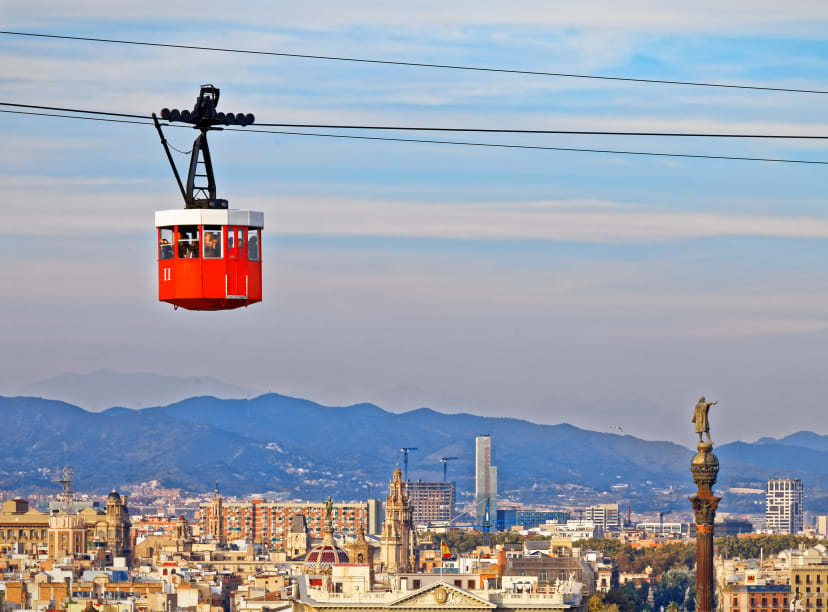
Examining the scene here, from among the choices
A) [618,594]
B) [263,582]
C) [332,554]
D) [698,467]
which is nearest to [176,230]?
[698,467]

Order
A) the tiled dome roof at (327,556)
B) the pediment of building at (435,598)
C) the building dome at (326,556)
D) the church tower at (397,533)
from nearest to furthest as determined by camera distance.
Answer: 1. the pediment of building at (435,598)
2. the building dome at (326,556)
3. the tiled dome roof at (327,556)
4. the church tower at (397,533)

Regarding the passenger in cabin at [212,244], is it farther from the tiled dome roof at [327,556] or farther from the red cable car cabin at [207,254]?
the tiled dome roof at [327,556]

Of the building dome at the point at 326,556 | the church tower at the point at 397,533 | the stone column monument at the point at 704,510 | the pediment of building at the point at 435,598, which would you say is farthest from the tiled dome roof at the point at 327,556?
the stone column monument at the point at 704,510

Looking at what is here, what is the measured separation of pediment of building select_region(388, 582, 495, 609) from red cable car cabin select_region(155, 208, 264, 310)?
67.2 m

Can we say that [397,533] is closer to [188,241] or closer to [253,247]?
[253,247]

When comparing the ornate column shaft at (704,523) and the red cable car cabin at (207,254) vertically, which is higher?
the red cable car cabin at (207,254)

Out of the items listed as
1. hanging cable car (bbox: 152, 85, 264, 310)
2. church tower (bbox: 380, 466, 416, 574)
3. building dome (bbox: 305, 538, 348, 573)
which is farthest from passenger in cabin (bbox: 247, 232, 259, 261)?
church tower (bbox: 380, 466, 416, 574)

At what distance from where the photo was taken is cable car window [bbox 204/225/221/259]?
35.3m

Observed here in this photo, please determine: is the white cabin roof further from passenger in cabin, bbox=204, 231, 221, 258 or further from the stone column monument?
the stone column monument

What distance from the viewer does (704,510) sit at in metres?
72.7

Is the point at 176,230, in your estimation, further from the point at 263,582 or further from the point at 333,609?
the point at 263,582

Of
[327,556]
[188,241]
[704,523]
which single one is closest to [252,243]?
[188,241]

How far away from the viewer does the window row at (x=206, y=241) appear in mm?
35375

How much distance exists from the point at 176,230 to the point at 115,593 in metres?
128
